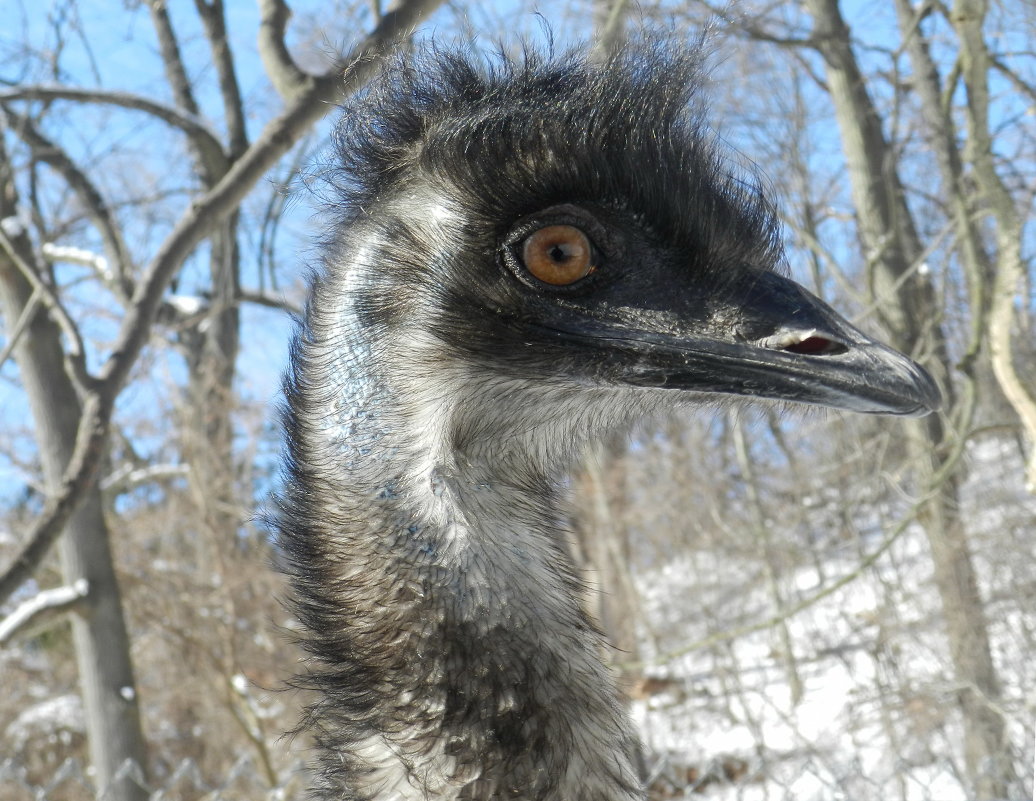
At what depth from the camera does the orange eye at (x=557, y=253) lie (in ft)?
5.13

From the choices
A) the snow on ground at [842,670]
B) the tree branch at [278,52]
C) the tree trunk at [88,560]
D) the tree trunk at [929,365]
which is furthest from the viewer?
the snow on ground at [842,670]

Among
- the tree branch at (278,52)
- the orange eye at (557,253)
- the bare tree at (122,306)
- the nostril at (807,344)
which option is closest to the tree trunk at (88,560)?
the bare tree at (122,306)

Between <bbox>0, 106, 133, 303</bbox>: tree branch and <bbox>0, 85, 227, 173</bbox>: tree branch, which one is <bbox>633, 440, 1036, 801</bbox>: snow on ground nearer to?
<bbox>0, 85, 227, 173</bbox>: tree branch

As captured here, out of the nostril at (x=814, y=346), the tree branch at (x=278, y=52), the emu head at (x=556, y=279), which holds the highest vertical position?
the tree branch at (x=278, y=52)

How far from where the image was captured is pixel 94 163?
622cm

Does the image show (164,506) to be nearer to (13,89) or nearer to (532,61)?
(13,89)

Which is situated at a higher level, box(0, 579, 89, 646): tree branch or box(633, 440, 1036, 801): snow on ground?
box(0, 579, 89, 646): tree branch

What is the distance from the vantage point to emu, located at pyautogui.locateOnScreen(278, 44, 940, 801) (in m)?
A: 1.48

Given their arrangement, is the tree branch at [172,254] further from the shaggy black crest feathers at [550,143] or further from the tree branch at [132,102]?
the tree branch at [132,102]

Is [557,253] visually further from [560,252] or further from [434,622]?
[434,622]

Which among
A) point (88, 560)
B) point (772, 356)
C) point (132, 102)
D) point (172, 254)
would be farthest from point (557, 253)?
point (88, 560)

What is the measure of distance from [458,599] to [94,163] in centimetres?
555

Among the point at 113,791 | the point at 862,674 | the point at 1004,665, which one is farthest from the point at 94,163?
the point at 862,674

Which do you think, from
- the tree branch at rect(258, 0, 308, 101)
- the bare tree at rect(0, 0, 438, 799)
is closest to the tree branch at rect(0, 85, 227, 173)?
the bare tree at rect(0, 0, 438, 799)
